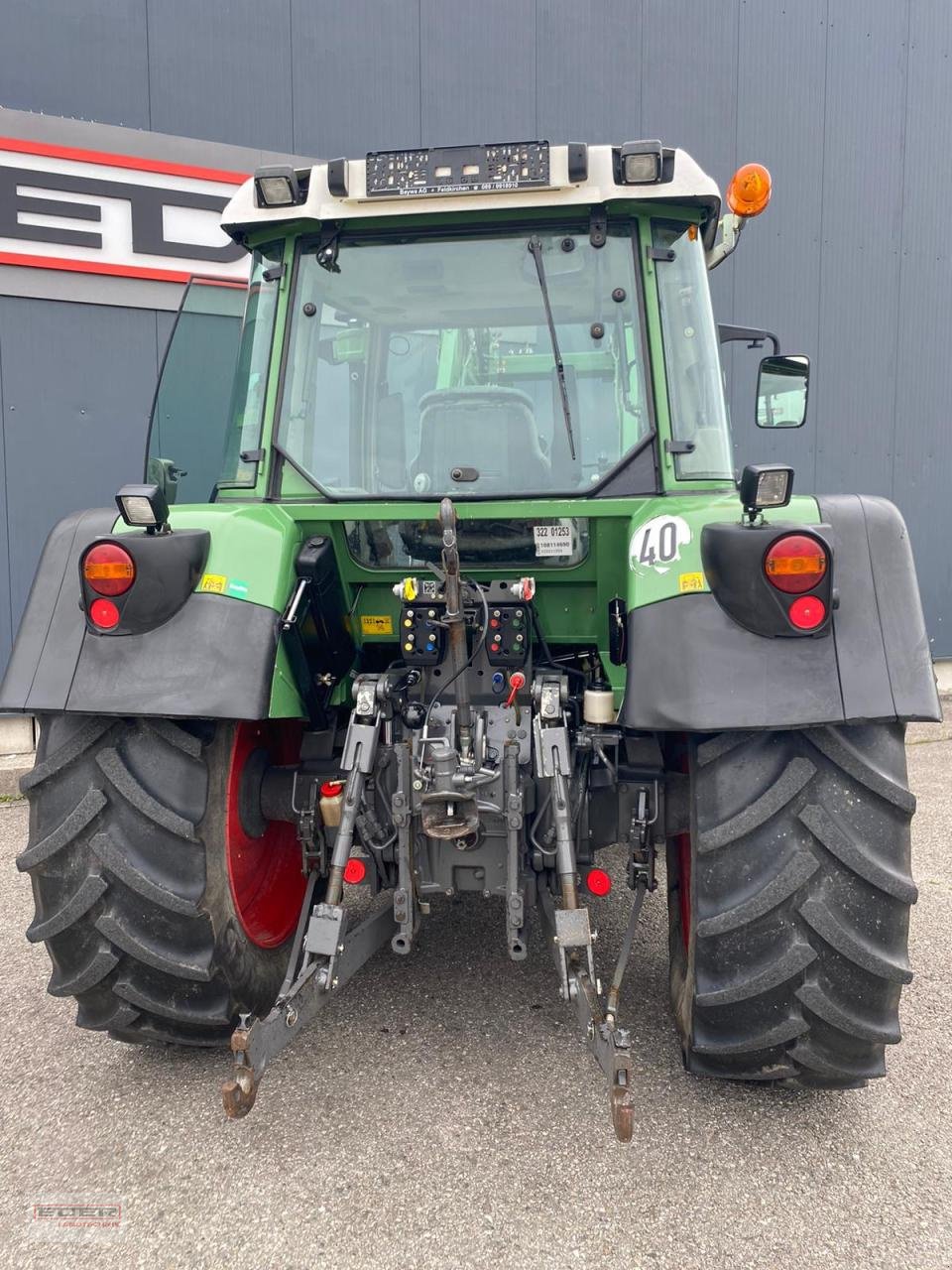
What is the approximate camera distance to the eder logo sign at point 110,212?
18.4 ft

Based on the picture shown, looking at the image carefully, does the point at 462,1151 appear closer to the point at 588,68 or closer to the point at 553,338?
the point at 553,338

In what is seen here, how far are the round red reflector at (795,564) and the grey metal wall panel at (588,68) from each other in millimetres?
5672

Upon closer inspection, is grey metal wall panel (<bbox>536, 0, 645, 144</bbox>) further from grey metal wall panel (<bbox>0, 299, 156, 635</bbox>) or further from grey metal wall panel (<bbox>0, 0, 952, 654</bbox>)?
grey metal wall panel (<bbox>0, 299, 156, 635</bbox>)

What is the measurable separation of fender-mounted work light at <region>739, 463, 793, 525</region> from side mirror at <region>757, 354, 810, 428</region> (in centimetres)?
134

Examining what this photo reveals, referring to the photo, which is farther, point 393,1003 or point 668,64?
point 668,64

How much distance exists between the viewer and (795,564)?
2.17 meters

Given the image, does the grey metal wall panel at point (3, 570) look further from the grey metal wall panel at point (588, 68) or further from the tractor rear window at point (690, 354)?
the tractor rear window at point (690, 354)

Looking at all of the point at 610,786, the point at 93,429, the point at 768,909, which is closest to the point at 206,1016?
the point at 610,786

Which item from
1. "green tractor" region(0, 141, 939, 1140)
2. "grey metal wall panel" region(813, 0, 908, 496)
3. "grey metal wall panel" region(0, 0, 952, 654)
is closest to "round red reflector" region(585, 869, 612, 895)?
"green tractor" region(0, 141, 939, 1140)

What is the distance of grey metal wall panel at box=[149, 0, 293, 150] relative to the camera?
5930mm

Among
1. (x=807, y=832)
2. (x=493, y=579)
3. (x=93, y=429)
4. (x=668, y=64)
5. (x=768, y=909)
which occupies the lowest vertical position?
(x=768, y=909)

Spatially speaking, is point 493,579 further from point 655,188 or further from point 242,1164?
point 242,1164

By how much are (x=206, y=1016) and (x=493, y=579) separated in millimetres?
1418

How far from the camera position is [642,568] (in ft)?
7.93
